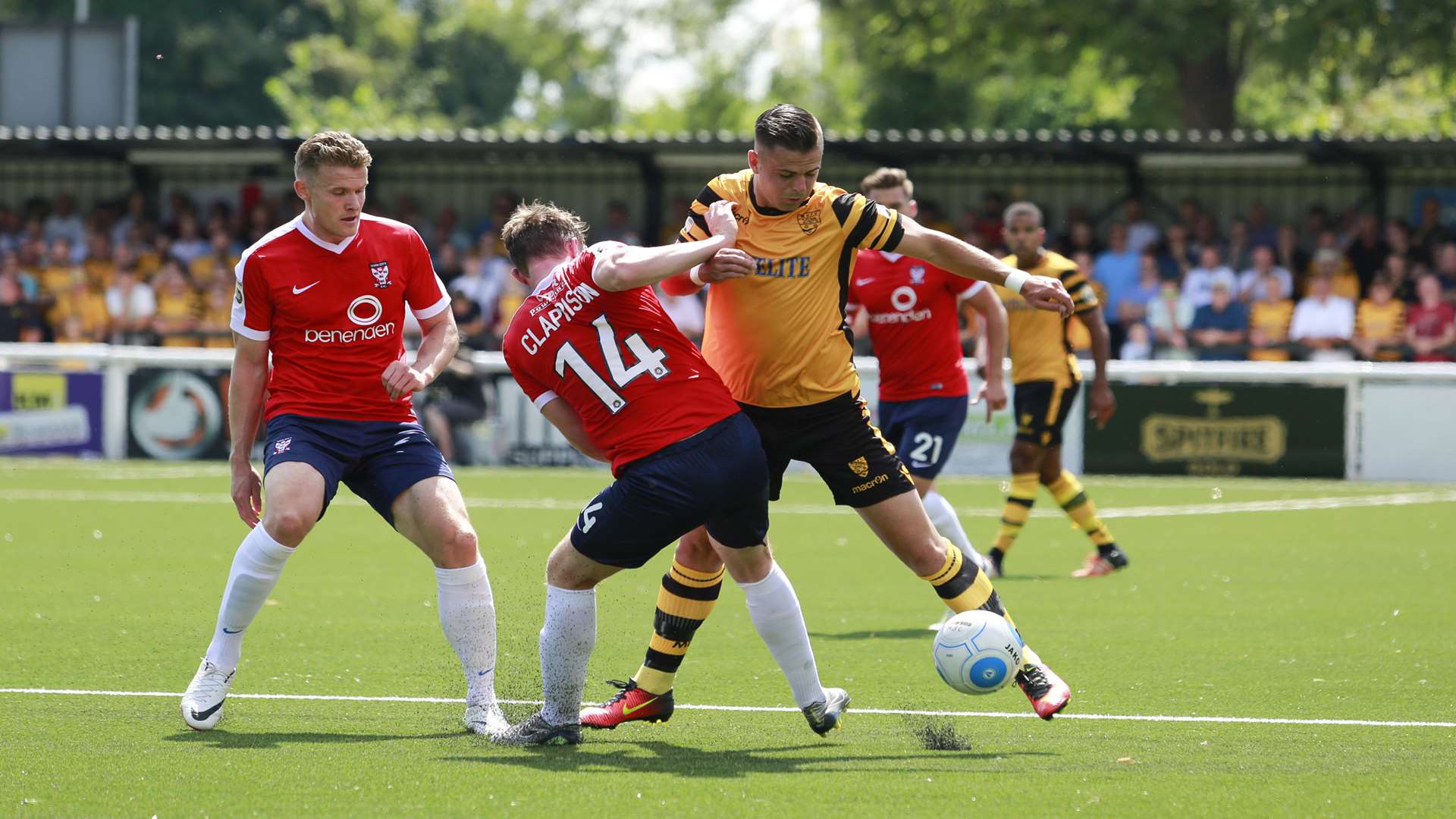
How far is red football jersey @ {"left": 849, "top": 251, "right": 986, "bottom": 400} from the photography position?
29.0 ft

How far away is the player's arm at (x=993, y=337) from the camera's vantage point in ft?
29.1

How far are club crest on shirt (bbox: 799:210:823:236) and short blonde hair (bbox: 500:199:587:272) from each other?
2.27 feet

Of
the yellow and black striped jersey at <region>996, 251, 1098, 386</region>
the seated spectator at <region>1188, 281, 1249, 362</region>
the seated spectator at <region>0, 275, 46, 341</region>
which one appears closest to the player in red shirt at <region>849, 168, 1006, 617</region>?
the yellow and black striped jersey at <region>996, 251, 1098, 386</region>

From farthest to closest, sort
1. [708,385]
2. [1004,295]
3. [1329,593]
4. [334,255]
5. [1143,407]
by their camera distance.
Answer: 1. [1143,407]
2. [1004,295]
3. [1329,593]
4. [334,255]
5. [708,385]

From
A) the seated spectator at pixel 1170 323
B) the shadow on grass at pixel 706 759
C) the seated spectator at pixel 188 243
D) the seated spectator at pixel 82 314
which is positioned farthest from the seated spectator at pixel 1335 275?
the shadow on grass at pixel 706 759

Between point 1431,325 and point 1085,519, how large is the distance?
9.92 metres

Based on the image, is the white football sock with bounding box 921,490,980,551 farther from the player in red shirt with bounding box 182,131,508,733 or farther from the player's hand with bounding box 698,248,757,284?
the player's hand with bounding box 698,248,757,284

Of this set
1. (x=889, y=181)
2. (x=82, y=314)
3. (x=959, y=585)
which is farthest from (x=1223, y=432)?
(x=82, y=314)

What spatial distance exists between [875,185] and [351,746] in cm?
384

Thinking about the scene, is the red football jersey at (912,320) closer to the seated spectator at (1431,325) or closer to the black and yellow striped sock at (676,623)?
the black and yellow striped sock at (676,623)

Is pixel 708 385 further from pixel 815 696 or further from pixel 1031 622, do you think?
pixel 1031 622

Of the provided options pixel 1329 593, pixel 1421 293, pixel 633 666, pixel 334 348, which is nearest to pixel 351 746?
pixel 334 348

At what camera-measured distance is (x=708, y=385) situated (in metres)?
5.56

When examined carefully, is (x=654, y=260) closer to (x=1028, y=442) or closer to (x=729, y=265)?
(x=729, y=265)
